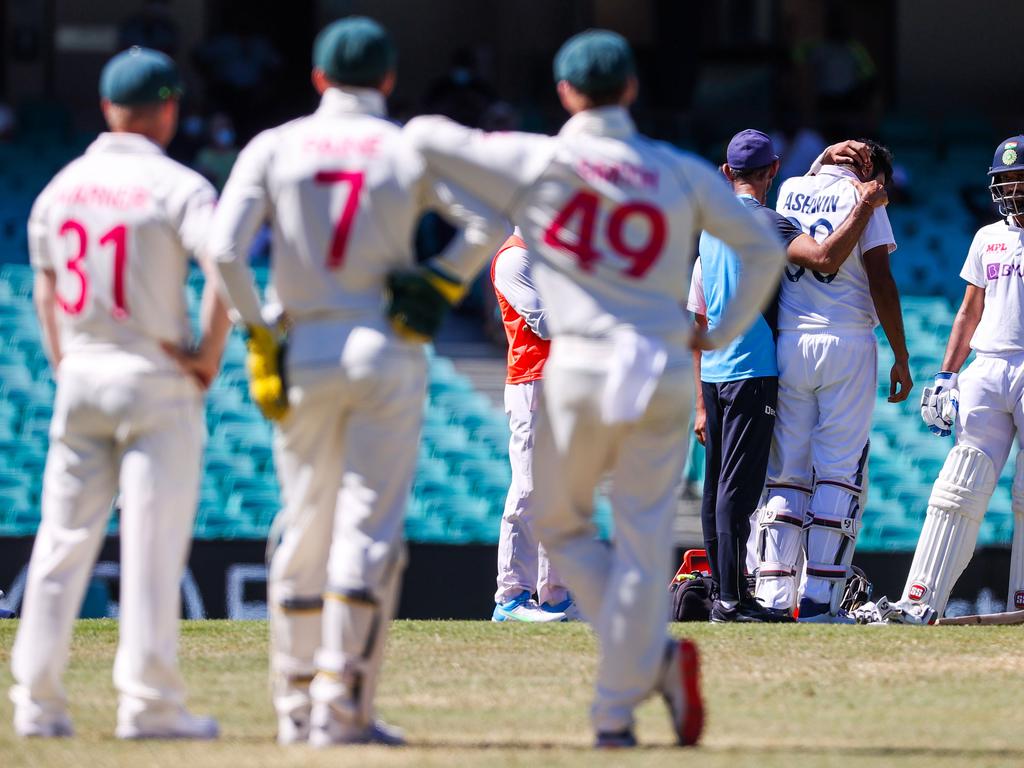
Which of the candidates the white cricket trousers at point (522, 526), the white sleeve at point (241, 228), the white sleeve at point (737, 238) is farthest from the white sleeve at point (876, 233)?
the white sleeve at point (241, 228)

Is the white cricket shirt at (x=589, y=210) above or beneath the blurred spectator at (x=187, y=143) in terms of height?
beneath

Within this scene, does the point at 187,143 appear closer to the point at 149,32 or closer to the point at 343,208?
the point at 149,32

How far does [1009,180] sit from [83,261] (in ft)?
14.6

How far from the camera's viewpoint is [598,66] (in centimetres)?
477

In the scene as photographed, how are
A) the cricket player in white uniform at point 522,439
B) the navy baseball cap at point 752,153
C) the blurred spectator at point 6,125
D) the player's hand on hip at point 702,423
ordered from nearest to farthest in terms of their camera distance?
the navy baseball cap at point 752,153
the cricket player in white uniform at point 522,439
the player's hand on hip at point 702,423
the blurred spectator at point 6,125

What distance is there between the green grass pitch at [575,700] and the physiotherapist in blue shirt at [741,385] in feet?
1.53

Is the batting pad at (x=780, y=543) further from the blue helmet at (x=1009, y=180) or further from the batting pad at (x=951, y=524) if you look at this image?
the blue helmet at (x=1009, y=180)

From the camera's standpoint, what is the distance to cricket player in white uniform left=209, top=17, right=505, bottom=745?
4.59 m

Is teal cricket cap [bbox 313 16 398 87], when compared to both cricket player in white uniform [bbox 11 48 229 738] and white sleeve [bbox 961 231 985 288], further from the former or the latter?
white sleeve [bbox 961 231 985 288]

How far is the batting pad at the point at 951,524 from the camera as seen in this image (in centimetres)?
763

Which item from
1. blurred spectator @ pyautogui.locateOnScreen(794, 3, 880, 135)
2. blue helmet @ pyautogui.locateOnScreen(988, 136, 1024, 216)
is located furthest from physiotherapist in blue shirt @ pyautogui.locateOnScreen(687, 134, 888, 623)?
blurred spectator @ pyautogui.locateOnScreen(794, 3, 880, 135)

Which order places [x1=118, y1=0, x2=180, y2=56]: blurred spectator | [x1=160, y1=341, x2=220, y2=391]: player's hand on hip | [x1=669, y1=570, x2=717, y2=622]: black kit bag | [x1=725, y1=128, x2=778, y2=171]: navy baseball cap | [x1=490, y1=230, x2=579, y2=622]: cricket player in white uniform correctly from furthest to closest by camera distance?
[x1=118, y1=0, x2=180, y2=56]: blurred spectator → [x1=669, y1=570, x2=717, y2=622]: black kit bag → [x1=490, y1=230, x2=579, y2=622]: cricket player in white uniform → [x1=725, y1=128, x2=778, y2=171]: navy baseball cap → [x1=160, y1=341, x2=220, y2=391]: player's hand on hip

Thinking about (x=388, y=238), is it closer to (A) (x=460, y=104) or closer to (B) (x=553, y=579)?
(B) (x=553, y=579)

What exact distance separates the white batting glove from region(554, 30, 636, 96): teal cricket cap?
344 centimetres
